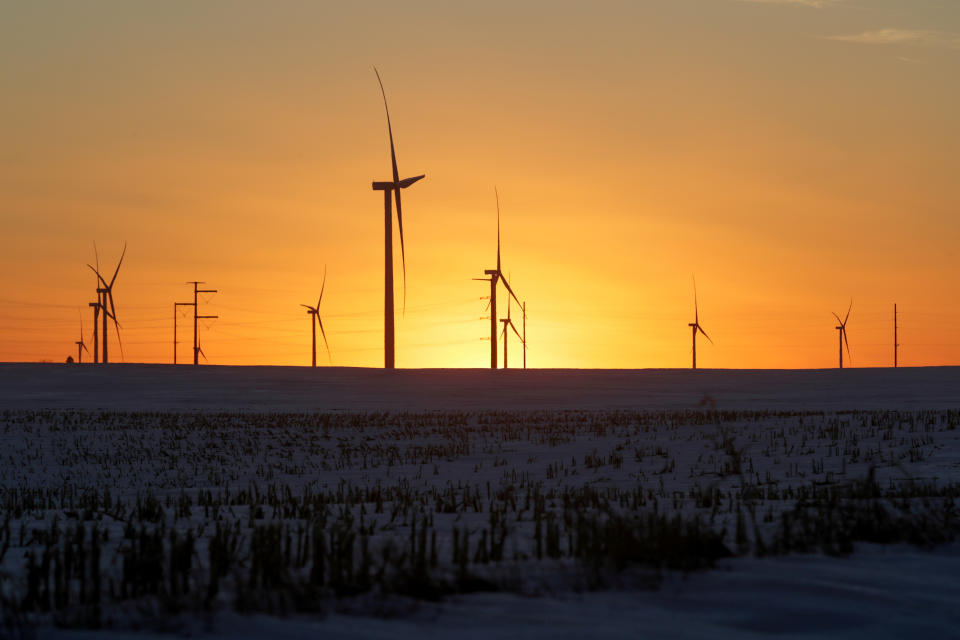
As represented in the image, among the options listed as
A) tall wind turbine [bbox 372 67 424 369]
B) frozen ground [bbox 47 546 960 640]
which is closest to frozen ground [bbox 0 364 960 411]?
tall wind turbine [bbox 372 67 424 369]

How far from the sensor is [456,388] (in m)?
68.9

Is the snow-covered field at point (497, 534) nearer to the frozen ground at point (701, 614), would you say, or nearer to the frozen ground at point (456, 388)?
the frozen ground at point (701, 614)

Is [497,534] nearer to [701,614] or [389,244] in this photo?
[701,614]

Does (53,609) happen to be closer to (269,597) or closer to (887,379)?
(269,597)

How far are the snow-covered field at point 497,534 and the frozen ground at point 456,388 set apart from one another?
25126mm

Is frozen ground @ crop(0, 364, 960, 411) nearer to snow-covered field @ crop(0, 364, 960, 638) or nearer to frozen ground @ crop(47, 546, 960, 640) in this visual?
snow-covered field @ crop(0, 364, 960, 638)

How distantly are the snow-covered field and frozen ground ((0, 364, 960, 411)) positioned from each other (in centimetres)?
2513

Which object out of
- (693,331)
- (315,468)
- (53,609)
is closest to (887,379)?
(693,331)

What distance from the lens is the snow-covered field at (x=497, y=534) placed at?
6066mm

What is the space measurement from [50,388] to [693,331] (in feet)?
264

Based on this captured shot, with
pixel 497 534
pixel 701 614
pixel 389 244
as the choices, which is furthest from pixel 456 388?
pixel 701 614

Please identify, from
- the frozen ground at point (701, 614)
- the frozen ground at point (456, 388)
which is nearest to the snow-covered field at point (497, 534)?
the frozen ground at point (701, 614)

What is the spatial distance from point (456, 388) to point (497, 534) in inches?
2340

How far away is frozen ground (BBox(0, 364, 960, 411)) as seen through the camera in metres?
56.5
